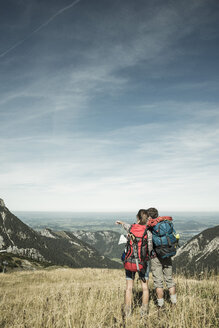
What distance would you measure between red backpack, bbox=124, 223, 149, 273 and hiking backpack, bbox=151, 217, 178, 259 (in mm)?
492

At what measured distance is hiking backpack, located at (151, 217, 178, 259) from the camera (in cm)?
567

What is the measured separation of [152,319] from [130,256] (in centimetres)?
137

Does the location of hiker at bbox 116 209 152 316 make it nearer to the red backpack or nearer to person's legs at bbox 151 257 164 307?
the red backpack

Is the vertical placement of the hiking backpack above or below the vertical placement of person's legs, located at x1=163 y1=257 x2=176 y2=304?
above

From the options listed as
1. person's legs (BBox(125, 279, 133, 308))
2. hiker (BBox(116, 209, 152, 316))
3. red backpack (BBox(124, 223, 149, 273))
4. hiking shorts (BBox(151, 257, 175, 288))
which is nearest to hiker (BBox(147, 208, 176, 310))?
hiking shorts (BBox(151, 257, 175, 288))

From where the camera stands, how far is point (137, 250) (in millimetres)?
5219

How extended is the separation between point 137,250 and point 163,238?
980mm

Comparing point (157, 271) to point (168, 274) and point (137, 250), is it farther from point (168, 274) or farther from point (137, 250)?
point (137, 250)

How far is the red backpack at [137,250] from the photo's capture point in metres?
5.15

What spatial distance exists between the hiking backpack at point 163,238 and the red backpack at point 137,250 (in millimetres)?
492

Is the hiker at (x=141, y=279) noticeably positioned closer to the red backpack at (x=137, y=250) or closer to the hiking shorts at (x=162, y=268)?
the red backpack at (x=137, y=250)

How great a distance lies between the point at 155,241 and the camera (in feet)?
19.1

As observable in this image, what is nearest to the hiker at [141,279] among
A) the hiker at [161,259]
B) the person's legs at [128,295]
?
the person's legs at [128,295]

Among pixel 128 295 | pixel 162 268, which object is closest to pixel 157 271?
pixel 162 268
